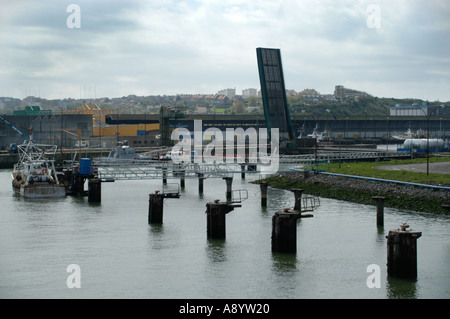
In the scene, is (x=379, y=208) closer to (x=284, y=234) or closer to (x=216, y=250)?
(x=284, y=234)

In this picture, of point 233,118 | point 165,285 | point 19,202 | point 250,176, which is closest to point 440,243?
point 165,285

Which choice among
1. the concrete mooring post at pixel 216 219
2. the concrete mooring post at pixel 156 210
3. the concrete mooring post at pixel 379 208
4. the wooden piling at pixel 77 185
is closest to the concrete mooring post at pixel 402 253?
the concrete mooring post at pixel 216 219

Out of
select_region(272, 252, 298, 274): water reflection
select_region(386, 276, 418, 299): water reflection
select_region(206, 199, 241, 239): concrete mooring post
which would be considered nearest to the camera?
select_region(386, 276, 418, 299): water reflection

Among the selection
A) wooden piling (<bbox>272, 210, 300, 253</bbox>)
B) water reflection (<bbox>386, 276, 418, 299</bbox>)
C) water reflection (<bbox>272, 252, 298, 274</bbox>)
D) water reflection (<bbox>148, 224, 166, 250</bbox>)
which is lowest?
water reflection (<bbox>386, 276, 418, 299</bbox>)

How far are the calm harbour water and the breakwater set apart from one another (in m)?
1.05

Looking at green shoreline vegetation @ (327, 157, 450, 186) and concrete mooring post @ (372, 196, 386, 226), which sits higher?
green shoreline vegetation @ (327, 157, 450, 186)

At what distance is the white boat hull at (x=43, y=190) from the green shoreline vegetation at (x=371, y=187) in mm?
15247

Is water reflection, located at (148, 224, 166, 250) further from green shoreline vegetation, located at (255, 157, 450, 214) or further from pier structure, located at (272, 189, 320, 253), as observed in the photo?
green shoreline vegetation, located at (255, 157, 450, 214)

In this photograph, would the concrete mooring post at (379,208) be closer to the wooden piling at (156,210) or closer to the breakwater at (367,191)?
the breakwater at (367,191)

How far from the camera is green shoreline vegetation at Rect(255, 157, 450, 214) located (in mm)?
33906

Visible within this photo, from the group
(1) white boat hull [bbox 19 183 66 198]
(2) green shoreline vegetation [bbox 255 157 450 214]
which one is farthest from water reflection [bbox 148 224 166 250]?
(1) white boat hull [bbox 19 183 66 198]
